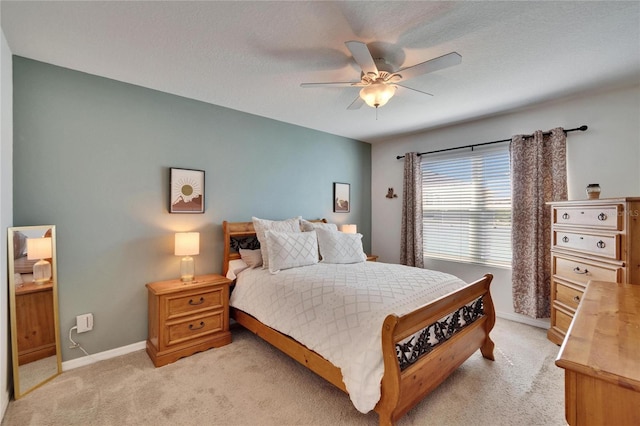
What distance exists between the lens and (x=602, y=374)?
71 cm

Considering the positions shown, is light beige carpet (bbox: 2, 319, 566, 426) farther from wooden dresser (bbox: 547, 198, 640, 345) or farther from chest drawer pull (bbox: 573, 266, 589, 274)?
chest drawer pull (bbox: 573, 266, 589, 274)

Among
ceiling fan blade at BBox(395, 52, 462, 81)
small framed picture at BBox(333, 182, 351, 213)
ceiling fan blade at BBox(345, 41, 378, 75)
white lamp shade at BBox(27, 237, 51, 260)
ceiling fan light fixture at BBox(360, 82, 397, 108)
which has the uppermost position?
ceiling fan blade at BBox(345, 41, 378, 75)

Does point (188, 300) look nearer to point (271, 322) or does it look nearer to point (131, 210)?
point (271, 322)

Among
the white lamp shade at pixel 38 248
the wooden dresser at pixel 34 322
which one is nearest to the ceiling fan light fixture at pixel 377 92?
the white lamp shade at pixel 38 248

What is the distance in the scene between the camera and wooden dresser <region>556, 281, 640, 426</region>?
2.28 ft

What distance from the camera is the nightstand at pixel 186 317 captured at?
2.51 m

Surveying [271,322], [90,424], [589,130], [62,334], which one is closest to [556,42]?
[589,130]

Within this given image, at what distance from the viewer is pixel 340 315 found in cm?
196

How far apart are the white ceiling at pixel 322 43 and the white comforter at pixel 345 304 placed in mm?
1786

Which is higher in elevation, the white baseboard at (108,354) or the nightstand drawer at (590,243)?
the nightstand drawer at (590,243)

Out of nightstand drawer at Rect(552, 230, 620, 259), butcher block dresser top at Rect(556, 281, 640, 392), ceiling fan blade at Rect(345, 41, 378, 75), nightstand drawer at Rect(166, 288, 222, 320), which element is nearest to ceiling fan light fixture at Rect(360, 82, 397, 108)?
ceiling fan blade at Rect(345, 41, 378, 75)

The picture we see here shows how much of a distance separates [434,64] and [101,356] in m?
3.63

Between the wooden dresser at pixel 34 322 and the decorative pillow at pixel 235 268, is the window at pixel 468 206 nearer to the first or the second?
the decorative pillow at pixel 235 268

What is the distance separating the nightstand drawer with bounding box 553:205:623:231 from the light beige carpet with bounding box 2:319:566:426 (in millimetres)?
1264
